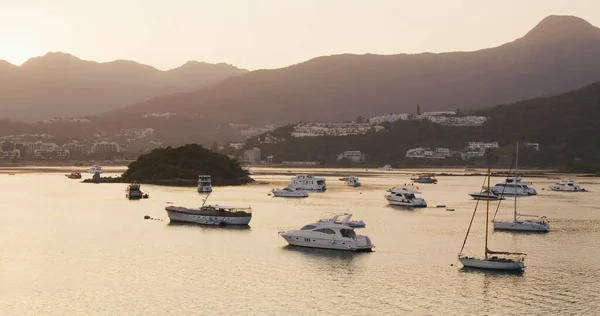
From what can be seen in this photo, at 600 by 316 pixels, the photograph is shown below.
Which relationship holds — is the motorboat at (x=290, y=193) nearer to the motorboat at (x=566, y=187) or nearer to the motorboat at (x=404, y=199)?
the motorboat at (x=404, y=199)

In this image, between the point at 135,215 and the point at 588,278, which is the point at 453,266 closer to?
the point at 588,278

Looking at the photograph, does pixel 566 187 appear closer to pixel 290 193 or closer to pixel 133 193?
pixel 290 193

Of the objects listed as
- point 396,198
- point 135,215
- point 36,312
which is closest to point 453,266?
point 36,312

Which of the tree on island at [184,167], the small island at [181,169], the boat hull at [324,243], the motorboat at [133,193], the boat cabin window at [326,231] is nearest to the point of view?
the boat hull at [324,243]

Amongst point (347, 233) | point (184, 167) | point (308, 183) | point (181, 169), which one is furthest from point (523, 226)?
point (184, 167)

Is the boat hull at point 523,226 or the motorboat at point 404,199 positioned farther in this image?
the motorboat at point 404,199

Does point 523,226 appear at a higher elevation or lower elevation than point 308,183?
lower

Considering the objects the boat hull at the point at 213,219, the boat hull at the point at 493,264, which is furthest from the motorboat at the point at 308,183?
the boat hull at the point at 493,264
